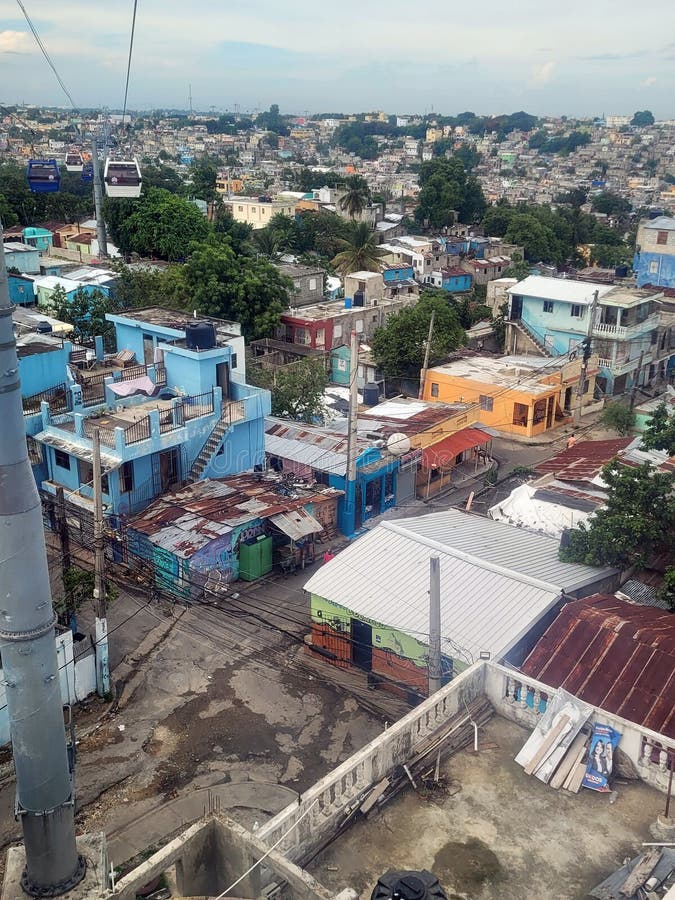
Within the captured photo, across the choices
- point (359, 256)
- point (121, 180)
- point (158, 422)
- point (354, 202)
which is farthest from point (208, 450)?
point (354, 202)

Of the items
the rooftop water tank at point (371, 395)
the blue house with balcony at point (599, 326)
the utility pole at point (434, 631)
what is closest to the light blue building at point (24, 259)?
the rooftop water tank at point (371, 395)

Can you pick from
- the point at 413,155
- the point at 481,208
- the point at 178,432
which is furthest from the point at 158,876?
the point at 413,155

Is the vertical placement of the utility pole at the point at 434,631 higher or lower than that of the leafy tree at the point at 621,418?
higher

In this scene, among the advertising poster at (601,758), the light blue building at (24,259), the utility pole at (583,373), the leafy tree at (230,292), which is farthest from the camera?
the light blue building at (24,259)

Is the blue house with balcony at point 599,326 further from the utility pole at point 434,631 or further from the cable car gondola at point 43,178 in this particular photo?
the utility pole at point 434,631

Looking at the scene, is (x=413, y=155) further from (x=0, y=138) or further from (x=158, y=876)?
(x=158, y=876)

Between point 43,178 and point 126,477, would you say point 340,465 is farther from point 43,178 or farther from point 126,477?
point 43,178

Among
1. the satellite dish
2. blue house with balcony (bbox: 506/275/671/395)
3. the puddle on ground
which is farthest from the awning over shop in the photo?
blue house with balcony (bbox: 506/275/671/395)

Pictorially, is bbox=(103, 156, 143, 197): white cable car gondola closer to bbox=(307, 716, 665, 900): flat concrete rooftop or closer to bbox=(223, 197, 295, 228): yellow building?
bbox=(307, 716, 665, 900): flat concrete rooftop
